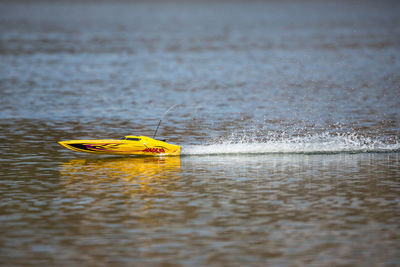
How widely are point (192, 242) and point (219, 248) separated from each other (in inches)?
54.6

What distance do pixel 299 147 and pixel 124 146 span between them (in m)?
11.9

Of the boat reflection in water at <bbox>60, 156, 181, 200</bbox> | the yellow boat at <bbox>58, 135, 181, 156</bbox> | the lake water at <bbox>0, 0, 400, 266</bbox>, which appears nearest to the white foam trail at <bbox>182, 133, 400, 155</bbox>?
the lake water at <bbox>0, 0, 400, 266</bbox>

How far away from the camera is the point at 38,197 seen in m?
39.5

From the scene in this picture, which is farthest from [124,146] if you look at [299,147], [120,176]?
[299,147]

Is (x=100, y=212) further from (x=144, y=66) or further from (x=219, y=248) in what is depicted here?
(x=144, y=66)

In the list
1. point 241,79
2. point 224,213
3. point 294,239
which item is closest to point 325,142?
point 224,213

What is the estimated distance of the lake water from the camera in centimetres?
3089

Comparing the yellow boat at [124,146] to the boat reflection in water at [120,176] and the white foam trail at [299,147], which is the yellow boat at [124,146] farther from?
the white foam trail at [299,147]

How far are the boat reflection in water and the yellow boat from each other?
493 mm

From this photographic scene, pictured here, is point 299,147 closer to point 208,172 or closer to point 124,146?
point 208,172

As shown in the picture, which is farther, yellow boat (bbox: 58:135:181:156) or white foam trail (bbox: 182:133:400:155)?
white foam trail (bbox: 182:133:400:155)

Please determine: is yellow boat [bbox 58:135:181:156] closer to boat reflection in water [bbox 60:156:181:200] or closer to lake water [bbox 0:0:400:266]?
boat reflection in water [bbox 60:156:181:200]

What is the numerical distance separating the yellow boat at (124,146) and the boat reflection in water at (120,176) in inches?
19.4

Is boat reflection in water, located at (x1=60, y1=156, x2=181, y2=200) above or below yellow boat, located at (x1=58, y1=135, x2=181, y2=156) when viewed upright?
below
